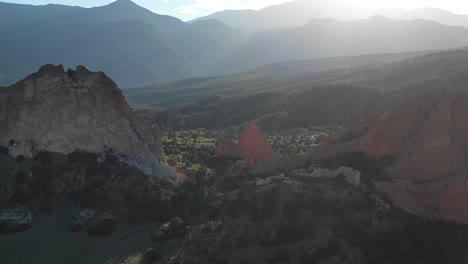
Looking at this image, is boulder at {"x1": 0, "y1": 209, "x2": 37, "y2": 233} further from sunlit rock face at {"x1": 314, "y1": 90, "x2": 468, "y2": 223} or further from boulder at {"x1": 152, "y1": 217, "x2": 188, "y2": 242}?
sunlit rock face at {"x1": 314, "y1": 90, "x2": 468, "y2": 223}

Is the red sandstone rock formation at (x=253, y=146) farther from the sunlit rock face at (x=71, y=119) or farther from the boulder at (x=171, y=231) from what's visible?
the boulder at (x=171, y=231)

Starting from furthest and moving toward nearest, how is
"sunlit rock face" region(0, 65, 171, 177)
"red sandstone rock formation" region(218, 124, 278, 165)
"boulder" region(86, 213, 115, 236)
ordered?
"red sandstone rock formation" region(218, 124, 278, 165) → "sunlit rock face" region(0, 65, 171, 177) → "boulder" region(86, 213, 115, 236)

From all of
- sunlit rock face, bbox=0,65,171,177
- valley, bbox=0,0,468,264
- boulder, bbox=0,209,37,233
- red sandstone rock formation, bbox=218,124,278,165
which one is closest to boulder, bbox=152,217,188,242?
valley, bbox=0,0,468,264

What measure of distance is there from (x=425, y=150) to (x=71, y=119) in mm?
25793

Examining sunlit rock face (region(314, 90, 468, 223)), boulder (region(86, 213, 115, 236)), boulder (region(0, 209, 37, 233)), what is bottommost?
boulder (region(86, 213, 115, 236))

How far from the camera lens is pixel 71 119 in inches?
1597

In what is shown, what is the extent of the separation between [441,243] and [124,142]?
24018mm

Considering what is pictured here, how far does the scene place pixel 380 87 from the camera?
12125 centimetres

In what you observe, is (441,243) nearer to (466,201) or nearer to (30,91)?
(466,201)

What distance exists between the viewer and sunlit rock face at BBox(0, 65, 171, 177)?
40281 millimetres

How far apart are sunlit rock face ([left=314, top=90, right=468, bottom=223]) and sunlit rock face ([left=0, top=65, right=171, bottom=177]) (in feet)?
47.8

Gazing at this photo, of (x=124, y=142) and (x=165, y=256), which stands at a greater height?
→ (x=124, y=142)

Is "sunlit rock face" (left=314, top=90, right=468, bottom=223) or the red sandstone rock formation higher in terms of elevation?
"sunlit rock face" (left=314, top=90, right=468, bottom=223)

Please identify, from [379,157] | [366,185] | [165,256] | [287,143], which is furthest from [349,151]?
[287,143]
